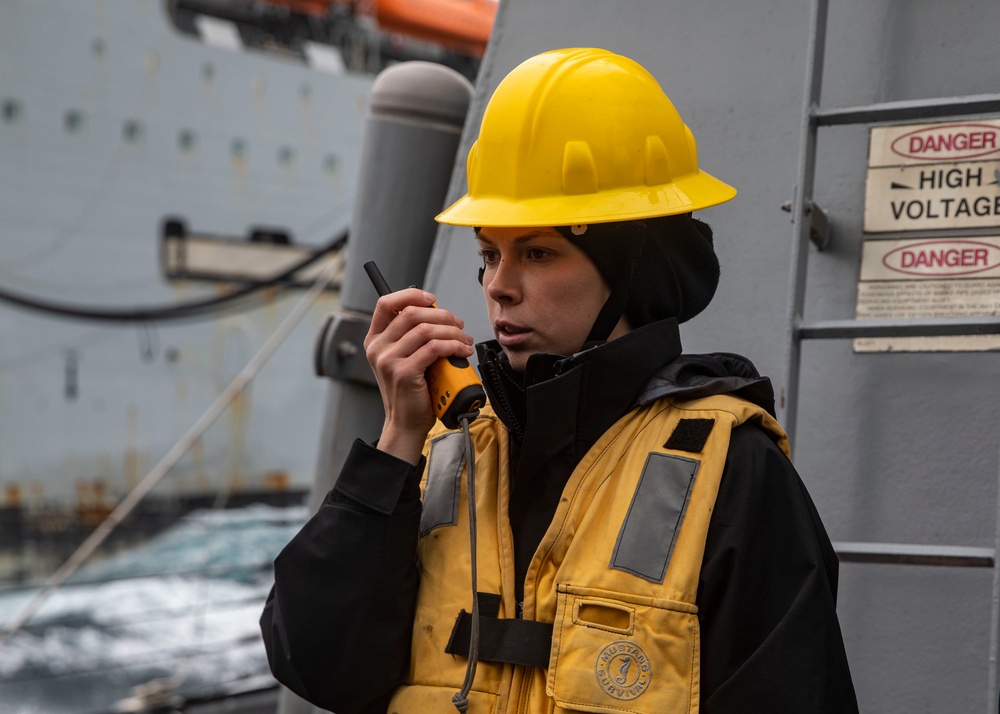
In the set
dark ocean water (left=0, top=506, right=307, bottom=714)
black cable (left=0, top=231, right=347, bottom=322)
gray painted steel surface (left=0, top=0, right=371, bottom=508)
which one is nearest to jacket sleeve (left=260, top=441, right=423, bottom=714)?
dark ocean water (left=0, top=506, right=307, bottom=714)

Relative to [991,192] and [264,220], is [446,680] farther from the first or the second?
[264,220]

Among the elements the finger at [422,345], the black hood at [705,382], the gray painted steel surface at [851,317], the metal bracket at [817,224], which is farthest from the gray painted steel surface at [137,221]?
the black hood at [705,382]

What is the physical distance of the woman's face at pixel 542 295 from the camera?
1373 millimetres

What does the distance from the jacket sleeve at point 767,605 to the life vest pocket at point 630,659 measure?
0.11ft

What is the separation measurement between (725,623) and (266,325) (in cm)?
1454

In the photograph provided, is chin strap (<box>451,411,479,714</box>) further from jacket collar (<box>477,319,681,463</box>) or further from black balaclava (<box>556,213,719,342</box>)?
black balaclava (<box>556,213,719,342</box>)

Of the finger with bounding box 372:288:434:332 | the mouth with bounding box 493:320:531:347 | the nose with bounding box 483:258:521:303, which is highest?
the nose with bounding box 483:258:521:303

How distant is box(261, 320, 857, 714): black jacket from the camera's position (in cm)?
120

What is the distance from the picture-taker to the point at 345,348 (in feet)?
9.32

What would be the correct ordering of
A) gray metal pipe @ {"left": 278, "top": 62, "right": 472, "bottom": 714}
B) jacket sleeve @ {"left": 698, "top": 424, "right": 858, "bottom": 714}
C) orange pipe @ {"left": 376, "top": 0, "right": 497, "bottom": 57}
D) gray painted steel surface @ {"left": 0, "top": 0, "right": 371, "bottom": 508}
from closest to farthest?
1. jacket sleeve @ {"left": 698, "top": 424, "right": 858, "bottom": 714}
2. gray metal pipe @ {"left": 278, "top": 62, "right": 472, "bottom": 714}
3. gray painted steel surface @ {"left": 0, "top": 0, "right": 371, "bottom": 508}
4. orange pipe @ {"left": 376, "top": 0, "right": 497, "bottom": 57}

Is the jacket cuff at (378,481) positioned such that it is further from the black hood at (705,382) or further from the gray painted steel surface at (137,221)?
the gray painted steel surface at (137,221)

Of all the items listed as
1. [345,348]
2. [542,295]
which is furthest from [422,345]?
[345,348]

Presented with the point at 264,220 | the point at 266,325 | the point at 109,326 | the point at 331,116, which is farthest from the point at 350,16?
the point at 109,326

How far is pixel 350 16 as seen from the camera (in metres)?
15.4
